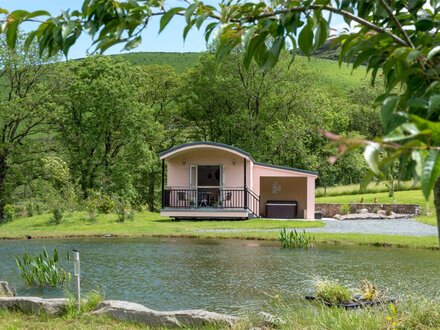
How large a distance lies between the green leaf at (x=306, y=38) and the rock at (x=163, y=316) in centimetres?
394

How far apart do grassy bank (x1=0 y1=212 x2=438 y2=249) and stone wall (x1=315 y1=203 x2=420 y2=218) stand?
7386mm

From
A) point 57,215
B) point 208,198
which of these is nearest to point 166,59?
point 208,198

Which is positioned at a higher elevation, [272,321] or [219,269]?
[272,321]

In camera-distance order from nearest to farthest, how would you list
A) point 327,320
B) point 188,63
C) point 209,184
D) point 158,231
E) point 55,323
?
point 327,320 < point 55,323 < point 158,231 < point 209,184 < point 188,63

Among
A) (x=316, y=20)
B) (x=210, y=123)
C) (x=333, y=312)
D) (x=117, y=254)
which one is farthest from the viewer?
(x=210, y=123)

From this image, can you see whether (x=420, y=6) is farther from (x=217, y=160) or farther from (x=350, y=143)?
(x=217, y=160)

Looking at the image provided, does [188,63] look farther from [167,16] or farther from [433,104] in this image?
[433,104]

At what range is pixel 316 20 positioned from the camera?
1627mm

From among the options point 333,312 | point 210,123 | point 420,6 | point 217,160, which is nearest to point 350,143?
point 420,6

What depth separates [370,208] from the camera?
28.3m

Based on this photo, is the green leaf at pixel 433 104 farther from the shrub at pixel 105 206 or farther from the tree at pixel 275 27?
the shrub at pixel 105 206

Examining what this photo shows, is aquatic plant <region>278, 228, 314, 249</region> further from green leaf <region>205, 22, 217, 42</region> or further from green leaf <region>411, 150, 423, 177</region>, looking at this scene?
green leaf <region>411, 150, 423, 177</region>

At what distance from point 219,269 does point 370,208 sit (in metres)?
18.9

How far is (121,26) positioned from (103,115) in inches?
1319
